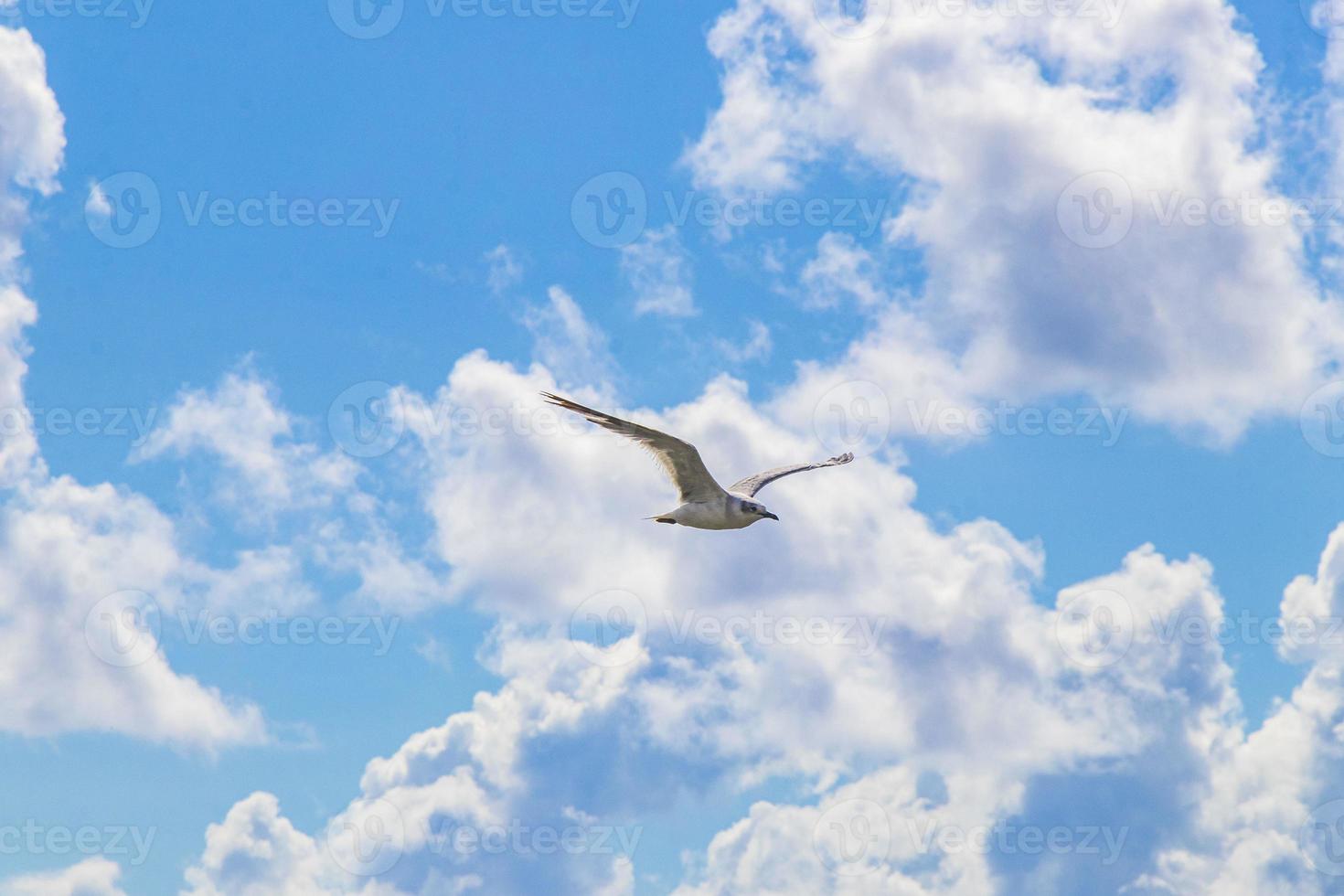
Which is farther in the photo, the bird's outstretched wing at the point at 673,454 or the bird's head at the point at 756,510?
the bird's head at the point at 756,510

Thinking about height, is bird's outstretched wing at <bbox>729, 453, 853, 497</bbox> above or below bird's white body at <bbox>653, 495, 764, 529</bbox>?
above

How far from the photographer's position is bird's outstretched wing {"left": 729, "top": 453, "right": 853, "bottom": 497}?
6230 cm

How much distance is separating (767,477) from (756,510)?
762 cm

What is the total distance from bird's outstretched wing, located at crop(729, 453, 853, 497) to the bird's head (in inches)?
113

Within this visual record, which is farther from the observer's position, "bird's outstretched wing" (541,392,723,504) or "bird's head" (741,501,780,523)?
"bird's head" (741,501,780,523)

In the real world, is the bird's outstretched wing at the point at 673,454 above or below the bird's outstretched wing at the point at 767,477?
below

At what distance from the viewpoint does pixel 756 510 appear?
56.5 meters

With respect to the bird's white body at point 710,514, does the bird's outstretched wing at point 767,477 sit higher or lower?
higher

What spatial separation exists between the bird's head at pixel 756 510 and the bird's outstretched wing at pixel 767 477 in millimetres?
2880

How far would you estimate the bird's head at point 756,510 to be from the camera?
184ft

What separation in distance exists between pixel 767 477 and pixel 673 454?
1250 cm

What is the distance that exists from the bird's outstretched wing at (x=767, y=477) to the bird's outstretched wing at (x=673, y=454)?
5474 mm

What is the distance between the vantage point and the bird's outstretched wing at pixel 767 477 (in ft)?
204

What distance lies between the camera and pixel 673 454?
52.3 m
